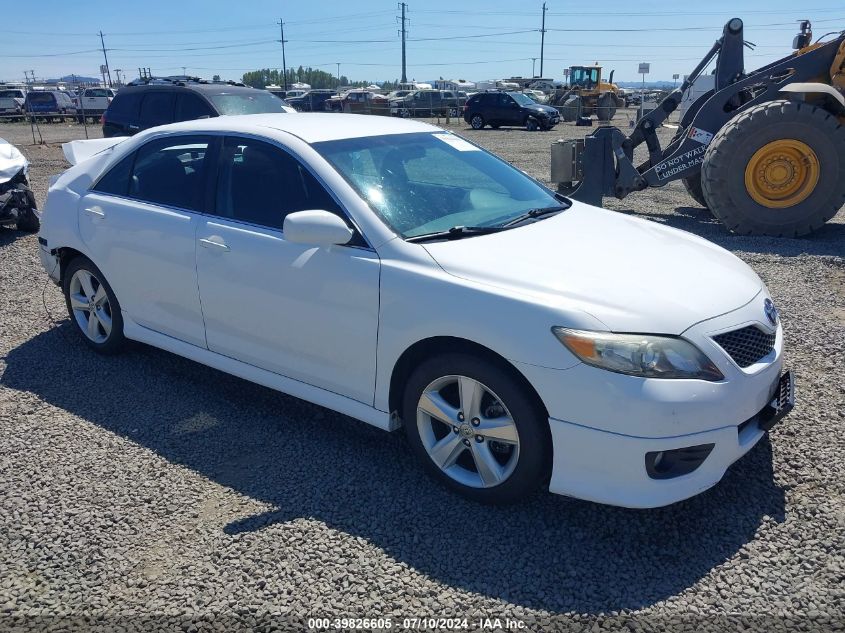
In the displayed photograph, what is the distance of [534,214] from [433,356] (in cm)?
121

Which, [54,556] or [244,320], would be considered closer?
[54,556]

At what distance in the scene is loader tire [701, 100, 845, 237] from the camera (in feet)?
25.7

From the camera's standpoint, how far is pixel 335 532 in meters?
3.03

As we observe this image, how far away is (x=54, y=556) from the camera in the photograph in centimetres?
292

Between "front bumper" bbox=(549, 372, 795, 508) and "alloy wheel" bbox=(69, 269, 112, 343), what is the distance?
3.39 m

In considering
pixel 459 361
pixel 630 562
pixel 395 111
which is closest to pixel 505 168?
pixel 459 361

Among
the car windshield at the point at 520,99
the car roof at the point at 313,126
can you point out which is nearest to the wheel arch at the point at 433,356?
the car roof at the point at 313,126

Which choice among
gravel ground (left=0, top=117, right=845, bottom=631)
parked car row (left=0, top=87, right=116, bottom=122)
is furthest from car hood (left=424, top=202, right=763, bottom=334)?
parked car row (left=0, top=87, right=116, bottom=122)

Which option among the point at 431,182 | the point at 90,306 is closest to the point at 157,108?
the point at 90,306

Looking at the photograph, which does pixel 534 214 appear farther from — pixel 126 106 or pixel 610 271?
pixel 126 106

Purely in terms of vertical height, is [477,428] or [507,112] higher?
[477,428]

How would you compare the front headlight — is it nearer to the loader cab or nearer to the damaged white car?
the damaged white car

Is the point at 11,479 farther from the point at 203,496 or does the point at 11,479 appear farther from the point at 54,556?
the point at 203,496

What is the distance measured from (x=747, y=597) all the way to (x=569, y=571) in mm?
656
